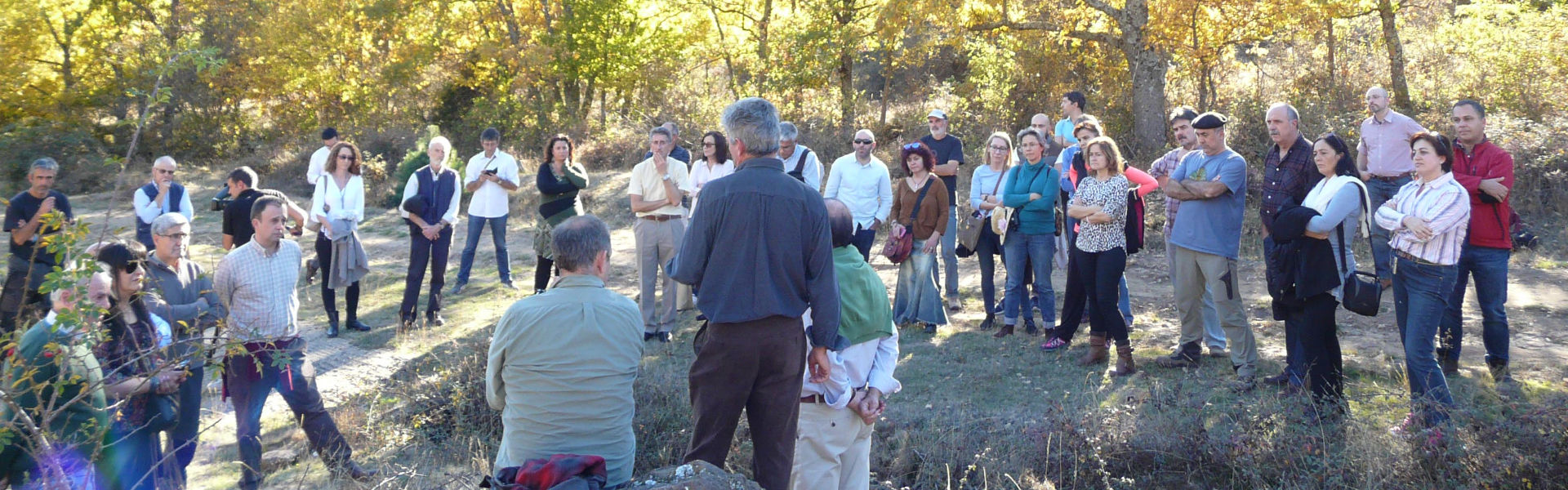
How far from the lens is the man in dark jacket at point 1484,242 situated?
606 cm

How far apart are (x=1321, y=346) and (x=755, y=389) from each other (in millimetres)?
3601

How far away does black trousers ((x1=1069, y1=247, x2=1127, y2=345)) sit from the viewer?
21.8 feet

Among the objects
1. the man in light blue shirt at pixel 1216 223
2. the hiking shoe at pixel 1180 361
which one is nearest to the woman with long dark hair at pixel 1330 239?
the man in light blue shirt at pixel 1216 223

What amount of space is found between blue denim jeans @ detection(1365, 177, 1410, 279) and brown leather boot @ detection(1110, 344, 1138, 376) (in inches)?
112

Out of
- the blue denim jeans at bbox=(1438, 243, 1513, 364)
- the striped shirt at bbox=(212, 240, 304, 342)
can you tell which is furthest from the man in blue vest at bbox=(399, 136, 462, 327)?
the blue denim jeans at bbox=(1438, 243, 1513, 364)

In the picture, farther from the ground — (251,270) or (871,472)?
(251,270)

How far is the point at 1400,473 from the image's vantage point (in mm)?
4586

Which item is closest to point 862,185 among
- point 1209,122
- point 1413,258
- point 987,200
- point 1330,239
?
point 987,200

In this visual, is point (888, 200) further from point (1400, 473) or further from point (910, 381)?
point (1400, 473)

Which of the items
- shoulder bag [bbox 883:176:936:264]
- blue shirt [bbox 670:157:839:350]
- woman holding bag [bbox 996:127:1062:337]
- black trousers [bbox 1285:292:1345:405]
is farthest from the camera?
woman holding bag [bbox 996:127:1062:337]

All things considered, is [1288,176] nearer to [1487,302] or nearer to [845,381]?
[1487,302]

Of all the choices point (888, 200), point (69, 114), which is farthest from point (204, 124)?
point (888, 200)

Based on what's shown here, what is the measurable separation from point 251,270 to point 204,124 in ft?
78.3

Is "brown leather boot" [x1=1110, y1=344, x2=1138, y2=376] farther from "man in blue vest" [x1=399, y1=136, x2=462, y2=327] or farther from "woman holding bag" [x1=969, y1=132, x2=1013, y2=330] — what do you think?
"man in blue vest" [x1=399, y1=136, x2=462, y2=327]
